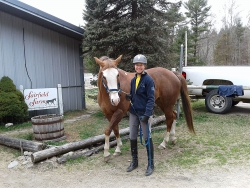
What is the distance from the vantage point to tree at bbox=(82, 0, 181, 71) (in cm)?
660

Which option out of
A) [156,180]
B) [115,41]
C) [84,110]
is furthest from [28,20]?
[156,180]

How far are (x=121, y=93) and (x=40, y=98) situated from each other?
4.20m

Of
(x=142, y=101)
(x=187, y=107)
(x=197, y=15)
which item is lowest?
(x=187, y=107)

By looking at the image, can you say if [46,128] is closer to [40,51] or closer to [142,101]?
[142,101]

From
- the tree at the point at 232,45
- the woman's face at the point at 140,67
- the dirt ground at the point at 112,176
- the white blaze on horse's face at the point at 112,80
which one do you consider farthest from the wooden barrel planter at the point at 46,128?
the tree at the point at 232,45

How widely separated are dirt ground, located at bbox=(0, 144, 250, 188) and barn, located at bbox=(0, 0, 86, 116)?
4176 mm

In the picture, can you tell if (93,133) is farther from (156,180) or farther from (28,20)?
(28,20)

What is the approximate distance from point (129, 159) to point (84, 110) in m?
5.45

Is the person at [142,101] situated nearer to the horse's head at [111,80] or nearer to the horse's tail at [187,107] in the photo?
the horse's head at [111,80]

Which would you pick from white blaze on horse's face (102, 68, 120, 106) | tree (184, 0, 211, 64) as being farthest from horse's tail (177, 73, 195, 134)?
tree (184, 0, 211, 64)

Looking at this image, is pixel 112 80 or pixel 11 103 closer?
pixel 112 80

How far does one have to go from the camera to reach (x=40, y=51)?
7.70m

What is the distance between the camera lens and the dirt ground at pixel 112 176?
2998 mm

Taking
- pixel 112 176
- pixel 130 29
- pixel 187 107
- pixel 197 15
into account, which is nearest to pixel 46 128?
pixel 112 176
